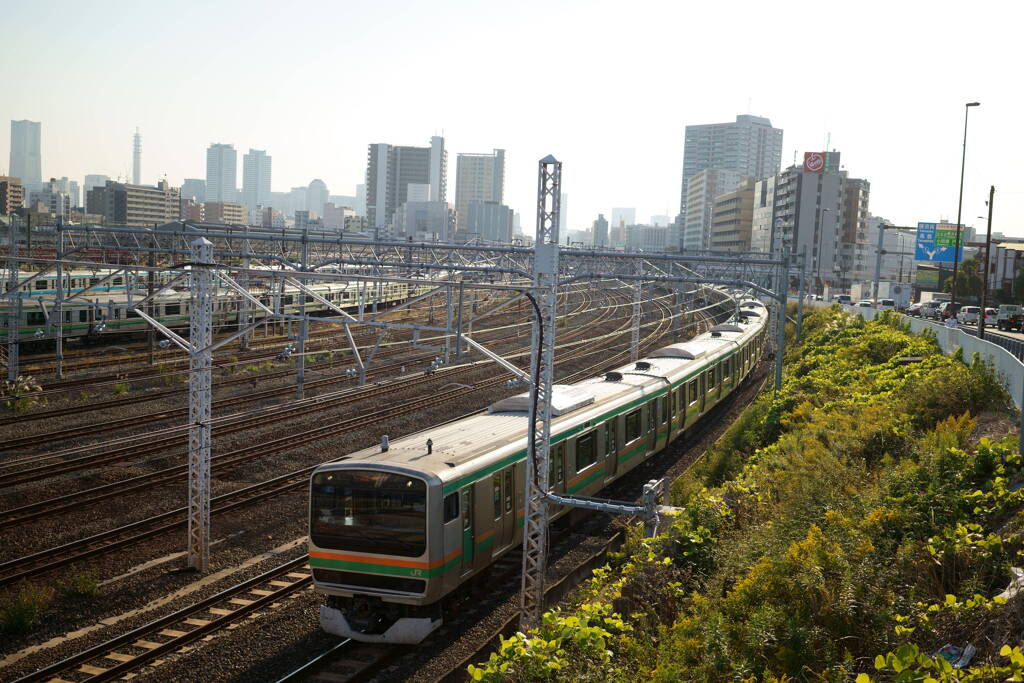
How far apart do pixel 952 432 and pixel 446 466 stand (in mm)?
6414

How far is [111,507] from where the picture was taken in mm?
14531

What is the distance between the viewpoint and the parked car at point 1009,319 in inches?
1458

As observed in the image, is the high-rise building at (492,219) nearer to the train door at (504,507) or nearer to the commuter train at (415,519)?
the commuter train at (415,519)

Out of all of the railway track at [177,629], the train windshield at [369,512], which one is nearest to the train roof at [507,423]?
the train windshield at [369,512]

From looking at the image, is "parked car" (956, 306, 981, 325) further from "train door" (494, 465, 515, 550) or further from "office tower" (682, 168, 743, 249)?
"office tower" (682, 168, 743, 249)

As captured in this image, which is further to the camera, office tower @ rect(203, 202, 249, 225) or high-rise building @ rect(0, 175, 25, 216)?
office tower @ rect(203, 202, 249, 225)

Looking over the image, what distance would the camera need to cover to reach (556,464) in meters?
12.8

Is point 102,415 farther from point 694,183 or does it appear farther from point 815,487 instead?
point 694,183

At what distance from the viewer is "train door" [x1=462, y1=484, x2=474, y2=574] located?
33.8ft

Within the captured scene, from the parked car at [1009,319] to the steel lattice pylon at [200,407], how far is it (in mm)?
35880

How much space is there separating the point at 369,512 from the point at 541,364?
8.60 ft

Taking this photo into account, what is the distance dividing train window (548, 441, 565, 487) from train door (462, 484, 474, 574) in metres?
2.26

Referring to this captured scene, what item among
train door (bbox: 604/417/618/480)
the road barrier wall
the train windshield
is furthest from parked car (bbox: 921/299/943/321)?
the train windshield

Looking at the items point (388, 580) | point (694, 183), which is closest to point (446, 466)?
point (388, 580)
